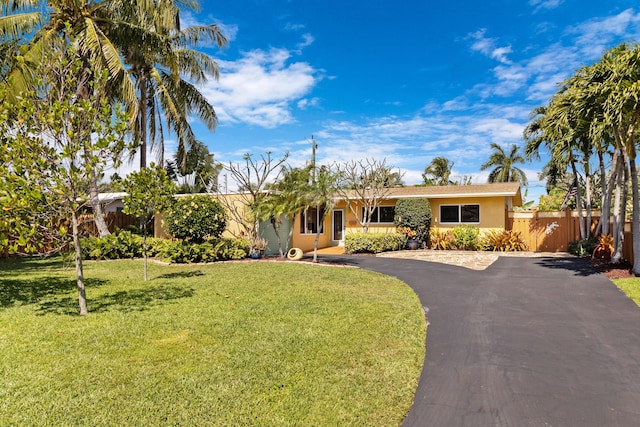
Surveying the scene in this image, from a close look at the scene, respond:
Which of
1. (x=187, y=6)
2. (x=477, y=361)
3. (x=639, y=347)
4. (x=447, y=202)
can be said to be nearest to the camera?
(x=477, y=361)

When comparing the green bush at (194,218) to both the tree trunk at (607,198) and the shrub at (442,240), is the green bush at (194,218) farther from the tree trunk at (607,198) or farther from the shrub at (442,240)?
the tree trunk at (607,198)

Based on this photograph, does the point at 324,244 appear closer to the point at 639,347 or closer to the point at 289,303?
the point at 289,303

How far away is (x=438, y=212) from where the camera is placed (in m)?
19.2

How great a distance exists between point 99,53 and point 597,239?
19.6 metres

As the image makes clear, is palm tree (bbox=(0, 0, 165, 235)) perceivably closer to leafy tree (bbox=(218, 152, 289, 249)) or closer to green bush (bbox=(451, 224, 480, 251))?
leafy tree (bbox=(218, 152, 289, 249))

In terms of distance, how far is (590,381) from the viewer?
390 centimetres

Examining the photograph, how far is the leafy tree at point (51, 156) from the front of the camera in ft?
17.4

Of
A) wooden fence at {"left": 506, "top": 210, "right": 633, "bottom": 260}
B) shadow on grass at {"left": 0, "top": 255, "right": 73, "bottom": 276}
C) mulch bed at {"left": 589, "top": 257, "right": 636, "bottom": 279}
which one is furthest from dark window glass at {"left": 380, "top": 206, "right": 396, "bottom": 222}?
shadow on grass at {"left": 0, "top": 255, "right": 73, "bottom": 276}

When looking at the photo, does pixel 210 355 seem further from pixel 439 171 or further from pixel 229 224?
pixel 439 171

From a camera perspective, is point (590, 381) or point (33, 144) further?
point (33, 144)

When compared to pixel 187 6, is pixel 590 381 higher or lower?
lower

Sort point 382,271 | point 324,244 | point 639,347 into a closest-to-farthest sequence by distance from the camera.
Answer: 1. point 639,347
2. point 382,271
3. point 324,244

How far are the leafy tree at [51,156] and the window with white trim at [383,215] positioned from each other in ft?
50.2

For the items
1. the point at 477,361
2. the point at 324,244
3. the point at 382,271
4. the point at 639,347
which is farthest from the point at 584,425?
the point at 324,244
